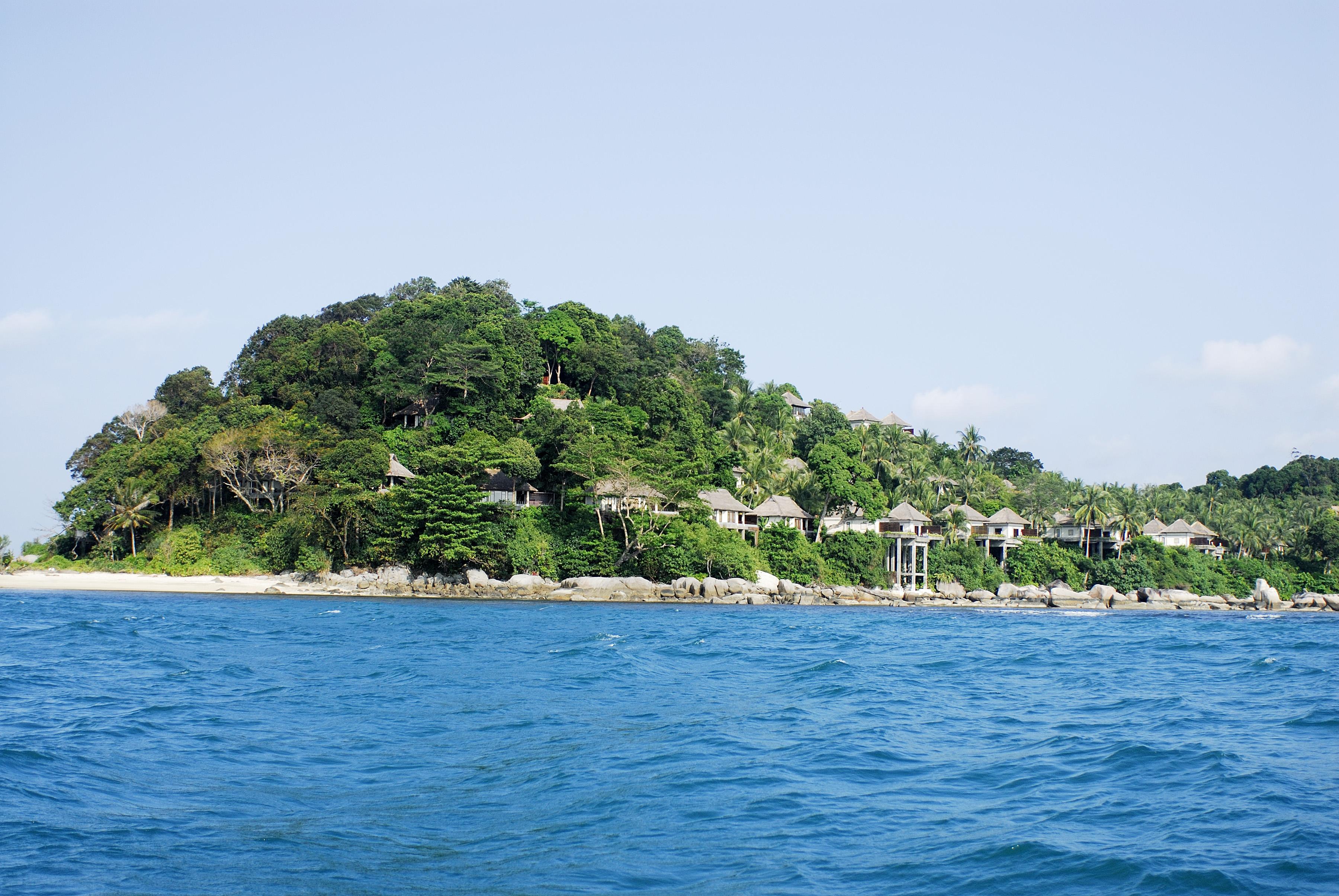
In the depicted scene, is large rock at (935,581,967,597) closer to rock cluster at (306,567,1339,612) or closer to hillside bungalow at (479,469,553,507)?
rock cluster at (306,567,1339,612)

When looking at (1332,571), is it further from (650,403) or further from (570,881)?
(570,881)

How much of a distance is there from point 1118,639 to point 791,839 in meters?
25.6

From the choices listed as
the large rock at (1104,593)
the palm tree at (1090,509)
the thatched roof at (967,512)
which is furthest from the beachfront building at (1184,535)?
the thatched roof at (967,512)

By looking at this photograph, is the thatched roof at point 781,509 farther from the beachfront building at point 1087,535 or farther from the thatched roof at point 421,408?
the beachfront building at point 1087,535

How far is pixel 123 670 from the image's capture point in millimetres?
18391

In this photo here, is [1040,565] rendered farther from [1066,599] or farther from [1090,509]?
[1090,509]

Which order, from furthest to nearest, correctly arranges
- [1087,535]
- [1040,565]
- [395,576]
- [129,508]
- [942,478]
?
1. [942,478]
2. [1087,535]
3. [1040,565]
4. [129,508]
5. [395,576]

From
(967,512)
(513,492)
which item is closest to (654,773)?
(513,492)

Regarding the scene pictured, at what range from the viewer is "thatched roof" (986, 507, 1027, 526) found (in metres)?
67.1

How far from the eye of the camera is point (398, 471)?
51.0 metres

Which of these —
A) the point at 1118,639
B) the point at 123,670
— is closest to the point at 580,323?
the point at 1118,639

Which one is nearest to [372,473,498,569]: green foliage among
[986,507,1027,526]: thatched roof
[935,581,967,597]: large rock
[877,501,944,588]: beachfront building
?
[877,501,944,588]: beachfront building

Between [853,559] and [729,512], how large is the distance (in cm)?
850

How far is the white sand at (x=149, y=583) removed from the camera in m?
45.6
